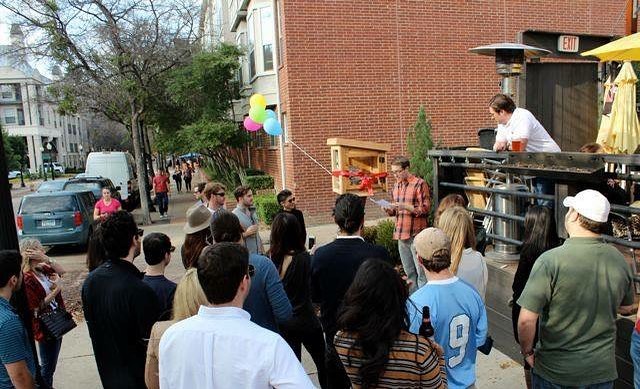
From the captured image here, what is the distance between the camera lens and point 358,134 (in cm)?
1309

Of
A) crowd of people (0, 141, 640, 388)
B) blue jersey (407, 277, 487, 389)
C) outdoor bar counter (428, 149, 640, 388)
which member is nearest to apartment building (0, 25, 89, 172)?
outdoor bar counter (428, 149, 640, 388)

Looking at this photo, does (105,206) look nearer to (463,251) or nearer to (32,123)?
(463,251)

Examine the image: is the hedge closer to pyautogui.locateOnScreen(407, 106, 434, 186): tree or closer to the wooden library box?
the wooden library box

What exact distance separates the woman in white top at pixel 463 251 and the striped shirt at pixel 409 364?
1304 millimetres

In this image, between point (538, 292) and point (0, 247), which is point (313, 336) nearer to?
point (538, 292)

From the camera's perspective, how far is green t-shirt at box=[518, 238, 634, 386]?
109 inches

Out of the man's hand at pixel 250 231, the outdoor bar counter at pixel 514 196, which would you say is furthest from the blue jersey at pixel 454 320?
the man's hand at pixel 250 231

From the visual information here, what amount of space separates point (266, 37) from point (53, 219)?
7.91m

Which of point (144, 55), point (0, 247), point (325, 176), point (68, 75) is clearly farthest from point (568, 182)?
point (68, 75)

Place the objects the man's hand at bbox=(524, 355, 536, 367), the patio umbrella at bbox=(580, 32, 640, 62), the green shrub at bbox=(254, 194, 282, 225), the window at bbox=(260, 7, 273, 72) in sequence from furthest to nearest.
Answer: the window at bbox=(260, 7, 273, 72)
the green shrub at bbox=(254, 194, 282, 225)
the patio umbrella at bbox=(580, 32, 640, 62)
the man's hand at bbox=(524, 355, 536, 367)

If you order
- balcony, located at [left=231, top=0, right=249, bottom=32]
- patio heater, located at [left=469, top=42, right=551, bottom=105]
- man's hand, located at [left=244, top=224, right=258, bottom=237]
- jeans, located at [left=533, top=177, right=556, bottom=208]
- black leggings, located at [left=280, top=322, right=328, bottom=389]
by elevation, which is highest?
balcony, located at [left=231, top=0, right=249, bottom=32]

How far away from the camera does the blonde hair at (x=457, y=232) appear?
11.3ft

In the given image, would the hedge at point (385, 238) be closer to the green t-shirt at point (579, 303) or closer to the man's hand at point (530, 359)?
the man's hand at point (530, 359)

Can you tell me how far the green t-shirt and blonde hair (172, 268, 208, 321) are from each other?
1.76 m
